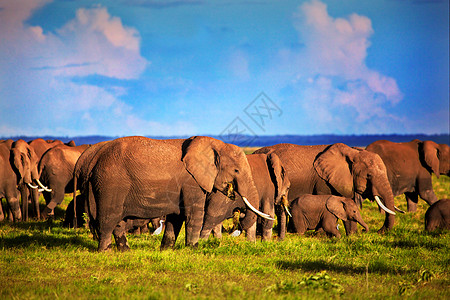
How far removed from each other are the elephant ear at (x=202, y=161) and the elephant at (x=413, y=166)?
11.1 meters

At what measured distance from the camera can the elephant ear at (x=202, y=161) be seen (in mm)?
10820

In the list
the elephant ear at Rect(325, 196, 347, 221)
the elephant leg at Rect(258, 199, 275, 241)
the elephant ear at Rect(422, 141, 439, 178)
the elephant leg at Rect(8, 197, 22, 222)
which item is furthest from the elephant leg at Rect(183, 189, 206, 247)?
the elephant ear at Rect(422, 141, 439, 178)

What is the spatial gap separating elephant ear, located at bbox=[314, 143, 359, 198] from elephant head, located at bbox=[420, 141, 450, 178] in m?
6.60

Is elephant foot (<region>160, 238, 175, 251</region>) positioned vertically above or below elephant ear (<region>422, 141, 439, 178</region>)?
below

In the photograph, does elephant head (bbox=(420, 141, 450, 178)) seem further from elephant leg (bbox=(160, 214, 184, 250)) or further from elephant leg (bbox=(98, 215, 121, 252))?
elephant leg (bbox=(98, 215, 121, 252))

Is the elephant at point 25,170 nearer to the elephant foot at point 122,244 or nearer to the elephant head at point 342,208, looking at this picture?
the elephant foot at point 122,244

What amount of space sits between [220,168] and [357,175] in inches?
215

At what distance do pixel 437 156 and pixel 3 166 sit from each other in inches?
644

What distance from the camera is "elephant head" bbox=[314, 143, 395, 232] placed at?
14.9 metres

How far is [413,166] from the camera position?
2044cm

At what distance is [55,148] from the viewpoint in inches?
739

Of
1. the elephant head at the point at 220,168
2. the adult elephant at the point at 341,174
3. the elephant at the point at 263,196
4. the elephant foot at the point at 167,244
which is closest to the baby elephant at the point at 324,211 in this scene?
the elephant at the point at 263,196

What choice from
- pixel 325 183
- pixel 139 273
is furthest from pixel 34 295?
pixel 325 183

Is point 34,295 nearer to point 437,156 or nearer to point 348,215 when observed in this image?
point 348,215
